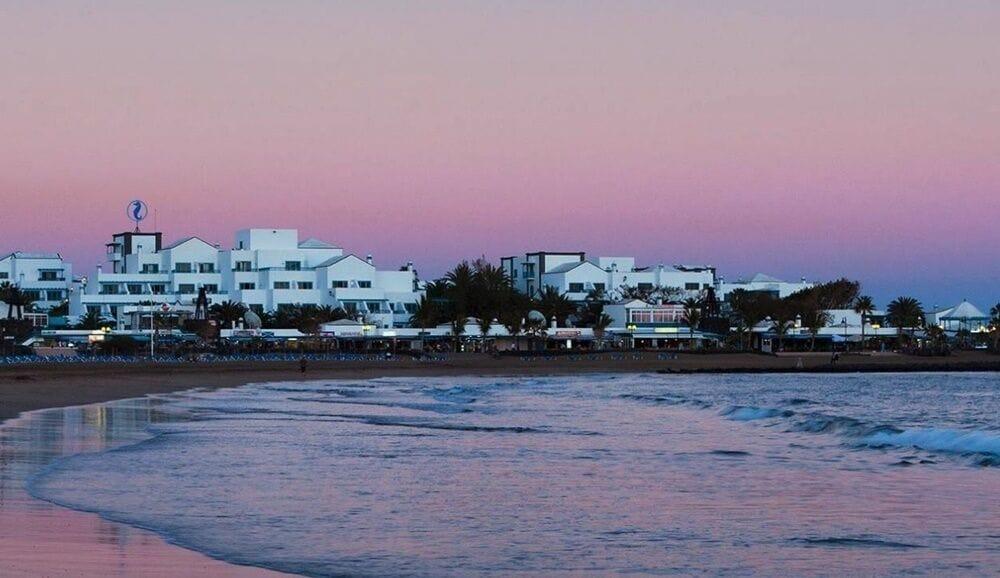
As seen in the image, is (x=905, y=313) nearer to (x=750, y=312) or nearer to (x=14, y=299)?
(x=750, y=312)

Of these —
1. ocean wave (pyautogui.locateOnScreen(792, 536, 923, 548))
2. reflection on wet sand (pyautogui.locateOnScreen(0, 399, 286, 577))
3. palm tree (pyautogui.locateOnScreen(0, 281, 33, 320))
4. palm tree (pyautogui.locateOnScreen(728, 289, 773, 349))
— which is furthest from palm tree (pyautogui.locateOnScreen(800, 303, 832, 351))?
ocean wave (pyautogui.locateOnScreen(792, 536, 923, 548))

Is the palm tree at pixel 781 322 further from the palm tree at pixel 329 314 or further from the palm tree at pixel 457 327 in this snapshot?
the palm tree at pixel 329 314

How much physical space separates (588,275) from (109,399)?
9704cm

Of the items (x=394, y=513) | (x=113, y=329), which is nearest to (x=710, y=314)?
(x=113, y=329)

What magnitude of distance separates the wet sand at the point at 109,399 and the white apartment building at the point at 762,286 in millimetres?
28065

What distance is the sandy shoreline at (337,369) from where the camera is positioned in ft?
162

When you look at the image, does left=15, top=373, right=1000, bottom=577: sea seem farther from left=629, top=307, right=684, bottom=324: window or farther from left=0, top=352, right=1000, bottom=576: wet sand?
left=629, top=307, right=684, bottom=324: window

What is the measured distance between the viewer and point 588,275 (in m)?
140

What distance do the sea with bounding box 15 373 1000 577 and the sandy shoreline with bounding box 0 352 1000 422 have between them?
39.8 feet

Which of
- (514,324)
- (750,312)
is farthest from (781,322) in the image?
(514,324)

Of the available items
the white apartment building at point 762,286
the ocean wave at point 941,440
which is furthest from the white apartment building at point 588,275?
the ocean wave at point 941,440

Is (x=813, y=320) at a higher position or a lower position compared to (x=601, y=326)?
higher

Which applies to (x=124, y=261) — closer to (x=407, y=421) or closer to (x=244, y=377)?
(x=244, y=377)

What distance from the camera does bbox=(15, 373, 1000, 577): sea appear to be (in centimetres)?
1300
